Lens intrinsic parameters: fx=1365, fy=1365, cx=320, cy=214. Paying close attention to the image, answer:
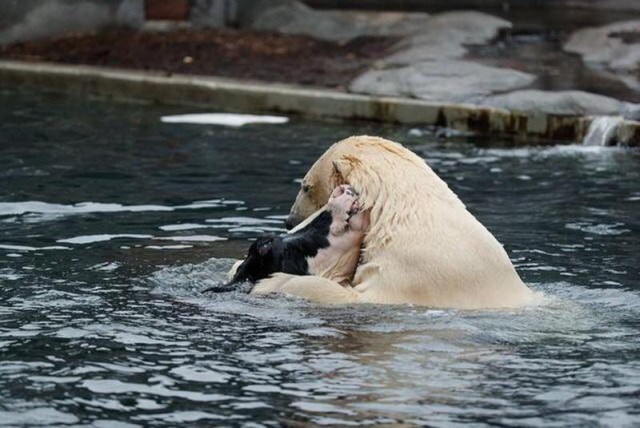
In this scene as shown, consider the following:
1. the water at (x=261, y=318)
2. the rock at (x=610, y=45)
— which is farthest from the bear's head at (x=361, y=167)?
the rock at (x=610, y=45)

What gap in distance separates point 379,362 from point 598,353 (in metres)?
0.96

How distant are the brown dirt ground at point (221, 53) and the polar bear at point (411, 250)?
8699 mm

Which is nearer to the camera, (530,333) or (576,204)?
(530,333)

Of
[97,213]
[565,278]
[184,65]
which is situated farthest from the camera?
[184,65]

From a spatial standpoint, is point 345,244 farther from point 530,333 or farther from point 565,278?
point 565,278

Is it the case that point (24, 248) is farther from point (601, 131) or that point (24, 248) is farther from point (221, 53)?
point (221, 53)

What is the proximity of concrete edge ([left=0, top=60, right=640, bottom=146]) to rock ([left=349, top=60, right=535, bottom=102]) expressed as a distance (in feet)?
1.15

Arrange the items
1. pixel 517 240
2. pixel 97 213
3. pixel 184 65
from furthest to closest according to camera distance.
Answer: pixel 184 65, pixel 97 213, pixel 517 240

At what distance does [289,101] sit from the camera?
14.6 meters

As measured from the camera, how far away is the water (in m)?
5.08

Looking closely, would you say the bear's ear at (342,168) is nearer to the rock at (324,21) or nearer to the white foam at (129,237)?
the white foam at (129,237)

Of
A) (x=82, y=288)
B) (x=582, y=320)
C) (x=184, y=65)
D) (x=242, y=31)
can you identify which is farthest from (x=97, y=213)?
(x=242, y=31)

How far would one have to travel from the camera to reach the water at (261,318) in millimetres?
5078

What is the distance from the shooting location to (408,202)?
251 inches
